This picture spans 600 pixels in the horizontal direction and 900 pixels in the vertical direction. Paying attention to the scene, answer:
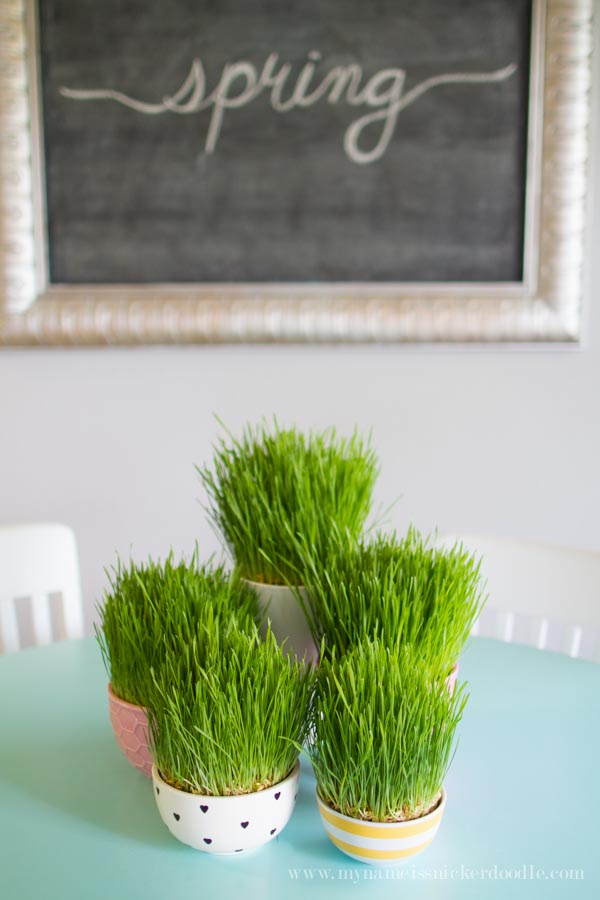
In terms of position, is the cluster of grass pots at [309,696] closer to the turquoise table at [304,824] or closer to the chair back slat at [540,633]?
the turquoise table at [304,824]

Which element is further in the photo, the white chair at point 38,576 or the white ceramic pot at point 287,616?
the white chair at point 38,576

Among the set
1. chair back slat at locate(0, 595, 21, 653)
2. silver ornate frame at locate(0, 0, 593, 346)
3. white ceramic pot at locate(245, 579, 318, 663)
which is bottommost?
chair back slat at locate(0, 595, 21, 653)

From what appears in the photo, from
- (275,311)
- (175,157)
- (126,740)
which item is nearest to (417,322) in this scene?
(275,311)

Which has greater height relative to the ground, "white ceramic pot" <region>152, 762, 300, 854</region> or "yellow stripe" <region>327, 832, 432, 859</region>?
"white ceramic pot" <region>152, 762, 300, 854</region>

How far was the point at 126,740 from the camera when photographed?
0.57 metres

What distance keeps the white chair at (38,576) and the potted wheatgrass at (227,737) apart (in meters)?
0.69

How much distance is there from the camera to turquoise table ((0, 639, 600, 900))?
49 centimetres

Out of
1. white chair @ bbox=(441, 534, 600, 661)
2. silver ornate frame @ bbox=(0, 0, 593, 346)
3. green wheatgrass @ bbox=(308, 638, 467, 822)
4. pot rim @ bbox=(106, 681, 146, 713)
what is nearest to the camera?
green wheatgrass @ bbox=(308, 638, 467, 822)

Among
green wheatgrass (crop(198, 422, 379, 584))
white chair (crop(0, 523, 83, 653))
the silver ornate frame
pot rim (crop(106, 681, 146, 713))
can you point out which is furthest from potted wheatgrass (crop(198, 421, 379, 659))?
Answer: the silver ornate frame

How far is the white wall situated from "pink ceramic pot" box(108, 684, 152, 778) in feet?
3.19

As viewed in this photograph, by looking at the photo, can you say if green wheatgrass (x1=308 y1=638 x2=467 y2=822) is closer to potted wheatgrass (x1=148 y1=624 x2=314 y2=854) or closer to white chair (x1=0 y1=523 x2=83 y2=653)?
potted wheatgrass (x1=148 y1=624 x2=314 y2=854)

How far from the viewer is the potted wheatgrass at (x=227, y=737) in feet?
1.47

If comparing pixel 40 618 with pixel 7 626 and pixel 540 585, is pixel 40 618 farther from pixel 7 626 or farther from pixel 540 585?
pixel 540 585

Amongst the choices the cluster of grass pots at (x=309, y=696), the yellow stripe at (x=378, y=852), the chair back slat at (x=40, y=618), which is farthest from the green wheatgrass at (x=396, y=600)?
the chair back slat at (x=40, y=618)
